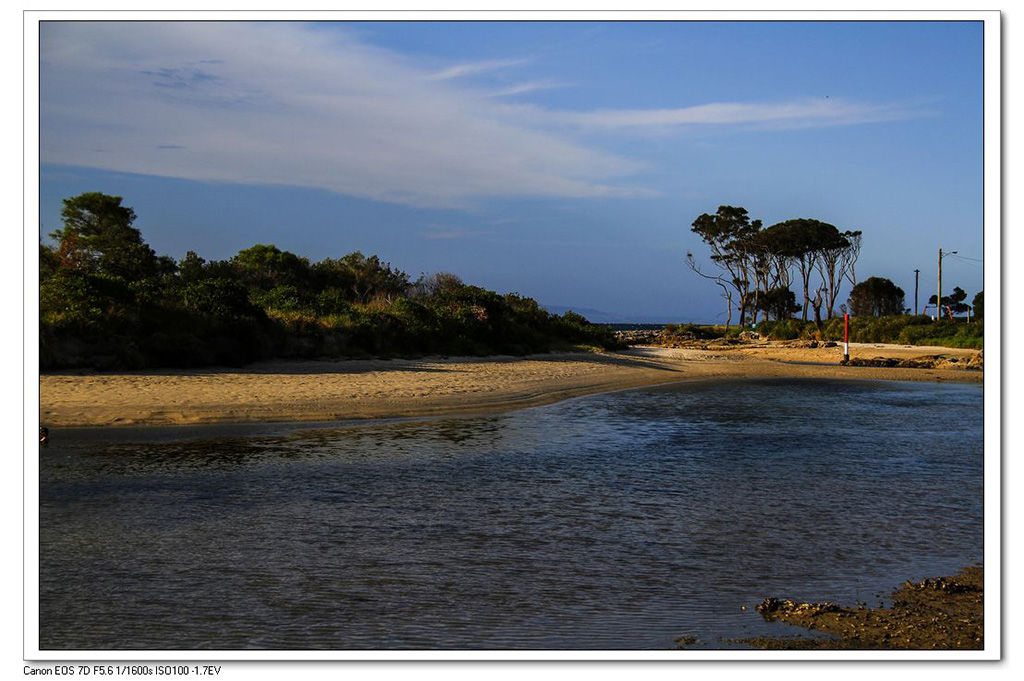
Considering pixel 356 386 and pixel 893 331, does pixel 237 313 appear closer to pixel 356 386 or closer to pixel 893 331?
pixel 356 386

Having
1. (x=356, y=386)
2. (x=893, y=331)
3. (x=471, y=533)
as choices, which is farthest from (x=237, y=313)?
(x=893, y=331)

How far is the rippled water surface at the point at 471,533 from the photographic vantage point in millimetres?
5246

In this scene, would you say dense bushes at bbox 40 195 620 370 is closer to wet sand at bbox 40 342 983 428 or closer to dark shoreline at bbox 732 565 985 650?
wet sand at bbox 40 342 983 428

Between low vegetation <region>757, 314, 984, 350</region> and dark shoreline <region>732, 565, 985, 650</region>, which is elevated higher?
low vegetation <region>757, 314, 984, 350</region>

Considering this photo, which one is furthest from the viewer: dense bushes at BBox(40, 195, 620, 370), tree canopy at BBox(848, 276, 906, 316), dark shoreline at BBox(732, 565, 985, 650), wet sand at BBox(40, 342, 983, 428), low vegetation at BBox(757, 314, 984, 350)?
tree canopy at BBox(848, 276, 906, 316)

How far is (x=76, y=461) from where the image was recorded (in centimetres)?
1002

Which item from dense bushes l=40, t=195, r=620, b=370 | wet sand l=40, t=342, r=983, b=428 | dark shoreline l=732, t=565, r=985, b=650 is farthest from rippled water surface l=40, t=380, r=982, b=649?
dense bushes l=40, t=195, r=620, b=370

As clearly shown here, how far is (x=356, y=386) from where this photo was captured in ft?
60.0

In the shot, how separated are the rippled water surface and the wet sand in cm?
152

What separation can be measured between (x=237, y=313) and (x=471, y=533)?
16089 millimetres

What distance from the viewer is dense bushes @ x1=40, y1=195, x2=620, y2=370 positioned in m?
18.0
